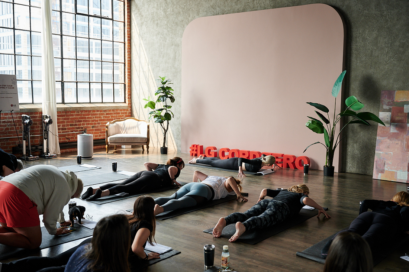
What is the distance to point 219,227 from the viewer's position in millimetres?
3619

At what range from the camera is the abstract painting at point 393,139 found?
6453 mm

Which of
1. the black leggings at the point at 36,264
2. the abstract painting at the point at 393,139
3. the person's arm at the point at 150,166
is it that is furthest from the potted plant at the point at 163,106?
the black leggings at the point at 36,264

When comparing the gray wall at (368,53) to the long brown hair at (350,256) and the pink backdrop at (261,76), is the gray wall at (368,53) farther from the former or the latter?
the long brown hair at (350,256)

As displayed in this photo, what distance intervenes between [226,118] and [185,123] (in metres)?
1.20

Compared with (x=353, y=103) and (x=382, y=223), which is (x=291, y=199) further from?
(x=353, y=103)

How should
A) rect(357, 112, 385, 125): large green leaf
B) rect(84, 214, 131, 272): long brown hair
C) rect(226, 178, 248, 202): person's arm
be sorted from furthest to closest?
rect(357, 112, 385, 125): large green leaf
rect(226, 178, 248, 202): person's arm
rect(84, 214, 131, 272): long brown hair

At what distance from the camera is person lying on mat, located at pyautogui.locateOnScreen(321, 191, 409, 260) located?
3.24m

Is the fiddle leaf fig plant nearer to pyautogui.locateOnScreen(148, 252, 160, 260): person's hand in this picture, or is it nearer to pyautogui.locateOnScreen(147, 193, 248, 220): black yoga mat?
pyautogui.locateOnScreen(147, 193, 248, 220): black yoga mat

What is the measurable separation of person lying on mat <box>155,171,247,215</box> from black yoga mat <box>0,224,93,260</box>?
803mm

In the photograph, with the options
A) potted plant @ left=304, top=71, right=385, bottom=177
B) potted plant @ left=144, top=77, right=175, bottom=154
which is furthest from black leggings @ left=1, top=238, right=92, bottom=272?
potted plant @ left=144, top=77, right=175, bottom=154

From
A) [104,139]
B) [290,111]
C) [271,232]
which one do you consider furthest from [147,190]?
[104,139]

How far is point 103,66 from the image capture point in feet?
32.9

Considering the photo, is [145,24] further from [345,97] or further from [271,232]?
[271,232]

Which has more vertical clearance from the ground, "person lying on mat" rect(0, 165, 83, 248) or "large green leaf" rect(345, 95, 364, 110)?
"large green leaf" rect(345, 95, 364, 110)
